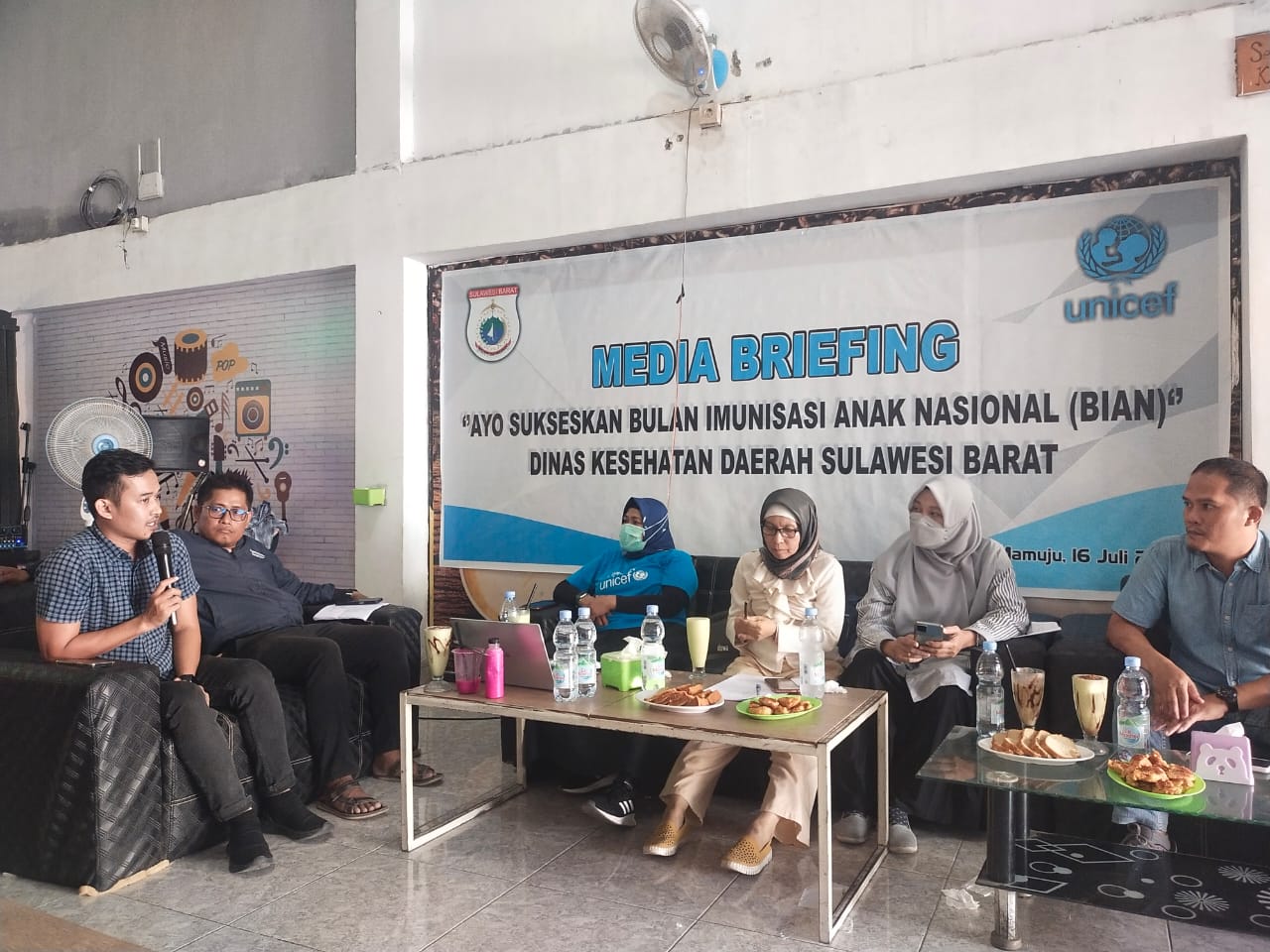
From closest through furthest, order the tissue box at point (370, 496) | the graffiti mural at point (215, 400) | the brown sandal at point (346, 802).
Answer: the brown sandal at point (346, 802)
the tissue box at point (370, 496)
the graffiti mural at point (215, 400)

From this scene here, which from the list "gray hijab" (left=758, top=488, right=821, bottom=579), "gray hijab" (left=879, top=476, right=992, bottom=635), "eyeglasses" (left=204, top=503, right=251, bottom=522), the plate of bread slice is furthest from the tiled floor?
"eyeglasses" (left=204, top=503, right=251, bottom=522)

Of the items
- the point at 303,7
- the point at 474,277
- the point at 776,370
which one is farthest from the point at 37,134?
the point at 776,370

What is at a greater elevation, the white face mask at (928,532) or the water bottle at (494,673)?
the white face mask at (928,532)

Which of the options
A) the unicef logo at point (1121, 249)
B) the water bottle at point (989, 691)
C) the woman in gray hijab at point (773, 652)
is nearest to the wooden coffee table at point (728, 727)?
the woman in gray hijab at point (773, 652)

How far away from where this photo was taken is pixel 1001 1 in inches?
144

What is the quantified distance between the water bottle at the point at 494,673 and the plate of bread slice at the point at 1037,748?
129cm

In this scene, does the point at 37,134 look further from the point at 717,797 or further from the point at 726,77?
the point at 717,797

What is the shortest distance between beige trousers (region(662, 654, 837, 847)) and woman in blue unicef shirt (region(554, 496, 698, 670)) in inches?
29.8

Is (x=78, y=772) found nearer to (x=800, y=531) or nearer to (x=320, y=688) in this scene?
(x=320, y=688)

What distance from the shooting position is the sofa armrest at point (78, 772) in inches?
98.0

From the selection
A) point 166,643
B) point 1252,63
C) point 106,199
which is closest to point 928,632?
point 1252,63

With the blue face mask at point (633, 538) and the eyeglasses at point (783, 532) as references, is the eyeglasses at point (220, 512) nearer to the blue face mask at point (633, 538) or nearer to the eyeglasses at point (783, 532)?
the blue face mask at point (633, 538)

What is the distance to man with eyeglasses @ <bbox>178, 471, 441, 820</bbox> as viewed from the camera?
127 inches

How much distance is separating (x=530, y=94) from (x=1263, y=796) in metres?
4.11
